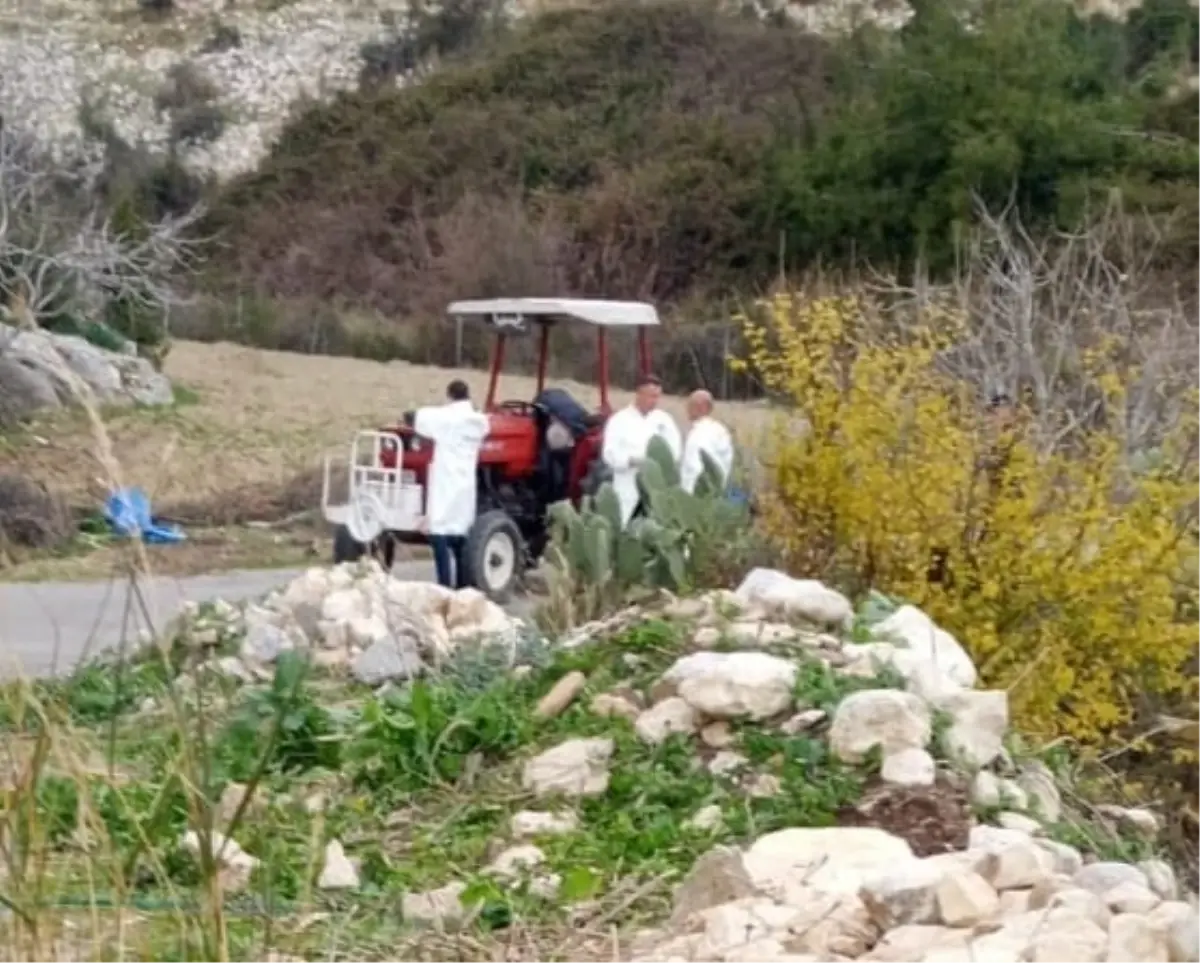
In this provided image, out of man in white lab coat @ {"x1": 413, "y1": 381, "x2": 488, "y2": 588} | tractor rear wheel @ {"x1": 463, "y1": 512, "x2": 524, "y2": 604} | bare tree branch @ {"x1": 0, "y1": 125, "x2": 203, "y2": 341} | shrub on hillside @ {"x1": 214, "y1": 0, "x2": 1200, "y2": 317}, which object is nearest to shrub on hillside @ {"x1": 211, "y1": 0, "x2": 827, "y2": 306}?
shrub on hillside @ {"x1": 214, "y1": 0, "x2": 1200, "y2": 317}

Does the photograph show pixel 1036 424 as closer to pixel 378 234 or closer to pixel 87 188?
pixel 87 188

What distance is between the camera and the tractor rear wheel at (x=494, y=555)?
50.5 feet

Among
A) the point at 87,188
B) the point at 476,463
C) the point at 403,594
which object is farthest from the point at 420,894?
the point at 87,188

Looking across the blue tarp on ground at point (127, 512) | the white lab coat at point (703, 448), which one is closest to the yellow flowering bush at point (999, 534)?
the white lab coat at point (703, 448)

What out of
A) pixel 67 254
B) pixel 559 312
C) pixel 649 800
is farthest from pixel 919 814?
pixel 67 254

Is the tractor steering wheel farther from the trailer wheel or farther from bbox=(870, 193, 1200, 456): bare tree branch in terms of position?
bbox=(870, 193, 1200, 456): bare tree branch

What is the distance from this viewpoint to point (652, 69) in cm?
6062

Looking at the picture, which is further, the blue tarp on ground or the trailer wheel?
the trailer wheel

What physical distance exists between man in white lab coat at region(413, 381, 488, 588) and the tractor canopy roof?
135 centimetres

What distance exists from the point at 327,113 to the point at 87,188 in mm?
18703

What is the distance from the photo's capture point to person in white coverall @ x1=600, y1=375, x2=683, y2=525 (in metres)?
14.9

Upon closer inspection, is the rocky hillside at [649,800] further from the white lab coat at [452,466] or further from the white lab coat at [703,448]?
the white lab coat at [452,466]

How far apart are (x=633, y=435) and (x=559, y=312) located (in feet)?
6.18

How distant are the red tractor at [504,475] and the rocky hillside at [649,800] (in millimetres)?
5460
